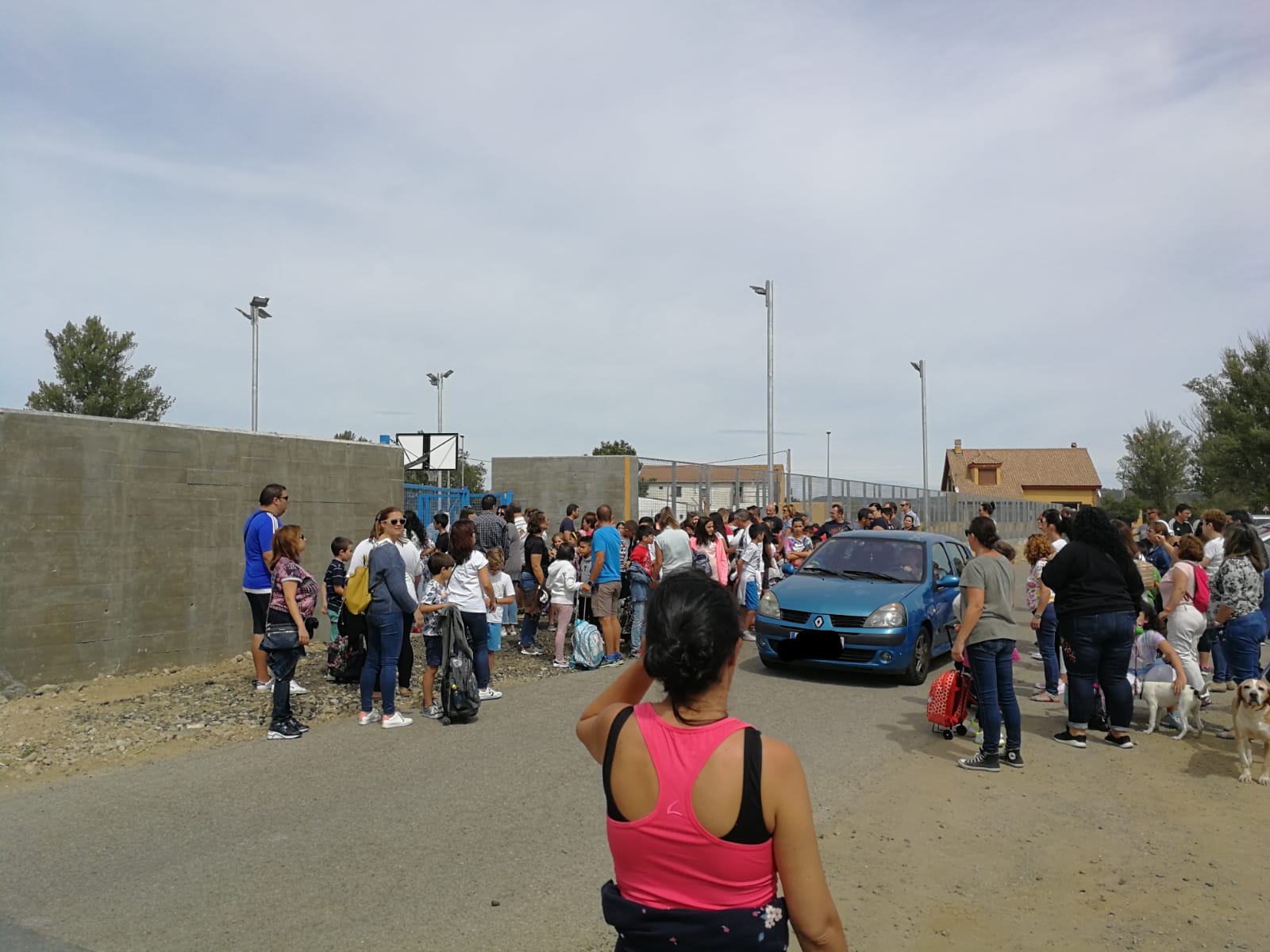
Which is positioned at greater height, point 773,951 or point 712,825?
point 712,825

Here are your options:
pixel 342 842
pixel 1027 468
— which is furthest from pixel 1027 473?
pixel 342 842

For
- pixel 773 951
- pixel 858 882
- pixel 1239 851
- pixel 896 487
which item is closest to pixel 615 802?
pixel 773 951

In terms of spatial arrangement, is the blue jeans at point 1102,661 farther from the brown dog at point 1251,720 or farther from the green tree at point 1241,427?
the green tree at point 1241,427

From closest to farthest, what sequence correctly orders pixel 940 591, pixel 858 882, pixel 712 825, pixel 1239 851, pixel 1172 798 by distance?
pixel 712 825, pixel 858 882, pixel 1239 851, pixel 1172 798, pixel 940 591

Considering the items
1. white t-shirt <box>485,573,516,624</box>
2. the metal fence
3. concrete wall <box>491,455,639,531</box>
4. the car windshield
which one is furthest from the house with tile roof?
white t-shirt <box>485,573,516,624</box>

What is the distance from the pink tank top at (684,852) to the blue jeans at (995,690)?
5455 mm

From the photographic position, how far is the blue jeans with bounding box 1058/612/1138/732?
727 cm

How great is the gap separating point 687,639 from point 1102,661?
642cm

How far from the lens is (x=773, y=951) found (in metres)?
2.04

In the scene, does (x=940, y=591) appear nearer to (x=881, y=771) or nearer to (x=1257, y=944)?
(x=881, y=771)

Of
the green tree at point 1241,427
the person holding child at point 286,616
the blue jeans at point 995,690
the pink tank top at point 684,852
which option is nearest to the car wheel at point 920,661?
the blue jeans at point 995,690

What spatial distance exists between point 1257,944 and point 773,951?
10.9ft

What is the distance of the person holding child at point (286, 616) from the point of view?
7.54m

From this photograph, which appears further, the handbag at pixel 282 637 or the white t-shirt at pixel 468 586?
the white t-shirt at pixel 468 586
